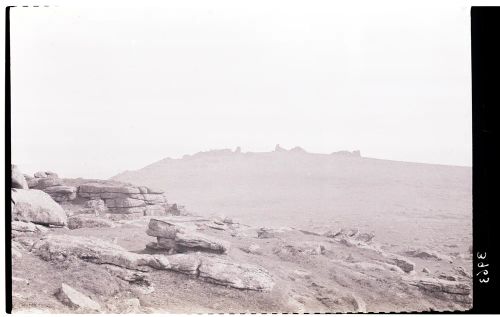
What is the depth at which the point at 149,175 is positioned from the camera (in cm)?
712

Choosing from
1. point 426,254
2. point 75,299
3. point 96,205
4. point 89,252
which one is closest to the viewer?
point 75,299

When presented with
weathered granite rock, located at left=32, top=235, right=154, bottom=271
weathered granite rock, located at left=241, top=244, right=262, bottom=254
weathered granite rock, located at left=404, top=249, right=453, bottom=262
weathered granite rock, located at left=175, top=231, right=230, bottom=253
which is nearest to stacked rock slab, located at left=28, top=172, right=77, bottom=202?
weathered granite rock, located at left=32, top=235, right=154, bottom=271

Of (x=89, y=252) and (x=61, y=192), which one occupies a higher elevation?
(x=61, y=192)

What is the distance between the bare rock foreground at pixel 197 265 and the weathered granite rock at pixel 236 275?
0.01 m

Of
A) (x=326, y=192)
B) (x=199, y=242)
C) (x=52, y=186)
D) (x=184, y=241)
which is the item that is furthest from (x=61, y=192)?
(x=326, y=192)

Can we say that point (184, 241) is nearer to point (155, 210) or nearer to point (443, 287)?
point (155, 210)

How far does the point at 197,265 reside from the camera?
7.03 metres

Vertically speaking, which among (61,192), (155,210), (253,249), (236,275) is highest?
(61,192)

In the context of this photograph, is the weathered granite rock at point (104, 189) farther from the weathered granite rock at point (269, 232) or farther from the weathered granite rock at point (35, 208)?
the weathered granite rock at point (269, 232)

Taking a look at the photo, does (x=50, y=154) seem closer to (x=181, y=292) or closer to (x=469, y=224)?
(x=181, y=292)

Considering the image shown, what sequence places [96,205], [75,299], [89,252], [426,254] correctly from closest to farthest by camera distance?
[75,299], [89,252], [426,254], [96,205]

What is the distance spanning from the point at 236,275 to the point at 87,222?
6.83 feet

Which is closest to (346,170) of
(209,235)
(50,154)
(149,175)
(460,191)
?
(460,191)

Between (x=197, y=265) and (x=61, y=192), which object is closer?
(x=197, y=265)
